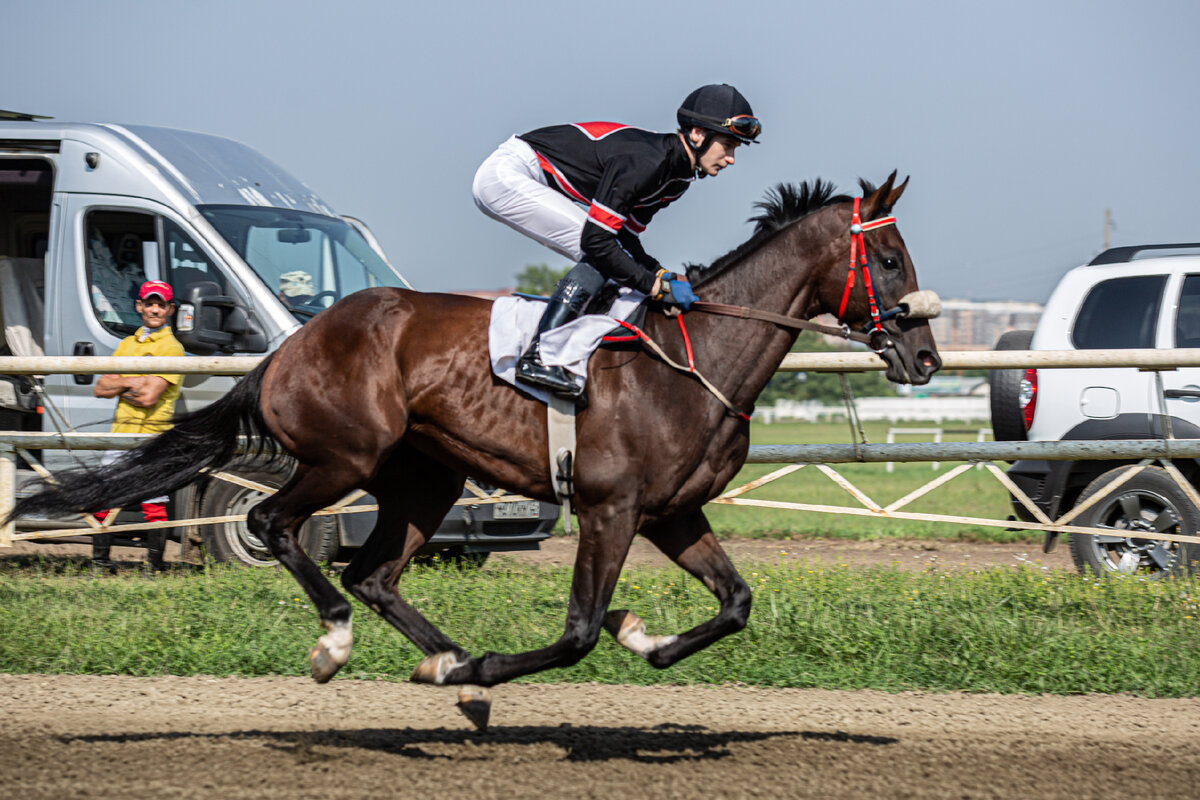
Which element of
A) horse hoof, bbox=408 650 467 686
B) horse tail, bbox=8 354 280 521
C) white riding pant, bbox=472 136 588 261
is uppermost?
white riding pant, bbox=472 136 588 261

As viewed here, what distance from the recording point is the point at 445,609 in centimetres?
634

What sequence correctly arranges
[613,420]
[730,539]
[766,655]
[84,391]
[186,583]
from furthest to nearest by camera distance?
[730,539] → [84,391] → [186,583] → [766,655] → [613,420]

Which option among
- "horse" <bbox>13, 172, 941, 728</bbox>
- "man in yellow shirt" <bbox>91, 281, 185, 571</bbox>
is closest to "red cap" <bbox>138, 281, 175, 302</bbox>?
"man in yellow shirt" <bbox>91, 281, 185, 571</bbox>

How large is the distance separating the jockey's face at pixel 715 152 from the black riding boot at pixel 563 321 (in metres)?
0.61

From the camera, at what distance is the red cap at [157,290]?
25.6 feet

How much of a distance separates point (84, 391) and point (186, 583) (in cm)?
208

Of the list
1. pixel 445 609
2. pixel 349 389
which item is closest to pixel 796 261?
pixel 349 389

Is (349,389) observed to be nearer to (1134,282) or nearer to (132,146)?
(132,146)

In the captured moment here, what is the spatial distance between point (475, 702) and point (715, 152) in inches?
91.8

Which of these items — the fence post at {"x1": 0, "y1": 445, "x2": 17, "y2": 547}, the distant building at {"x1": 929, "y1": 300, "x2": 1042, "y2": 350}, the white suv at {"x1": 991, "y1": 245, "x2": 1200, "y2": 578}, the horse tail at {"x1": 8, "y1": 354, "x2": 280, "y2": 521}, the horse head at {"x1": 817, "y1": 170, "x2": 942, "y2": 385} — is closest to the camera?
the horse head at {"x1": 817, "y1": 170, "x2": 942, "y2": 385}

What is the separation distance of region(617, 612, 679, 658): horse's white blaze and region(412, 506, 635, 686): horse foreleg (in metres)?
0.20

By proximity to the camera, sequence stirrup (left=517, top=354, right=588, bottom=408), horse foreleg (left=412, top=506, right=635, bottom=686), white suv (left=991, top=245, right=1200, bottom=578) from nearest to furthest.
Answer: horse foreleg (left=412, top=506, right=635, bottom=686) → stirrup (left=517, top=354, right=588, bottom=408) → white suv (left=991, top=245, right=1200, bottom=578)

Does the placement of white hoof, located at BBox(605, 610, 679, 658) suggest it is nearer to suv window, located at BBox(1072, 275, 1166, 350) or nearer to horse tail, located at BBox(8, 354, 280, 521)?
horse tail, located at BBox(8, 354, 280, 521)

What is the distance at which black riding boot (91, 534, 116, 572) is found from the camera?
7.86 m
